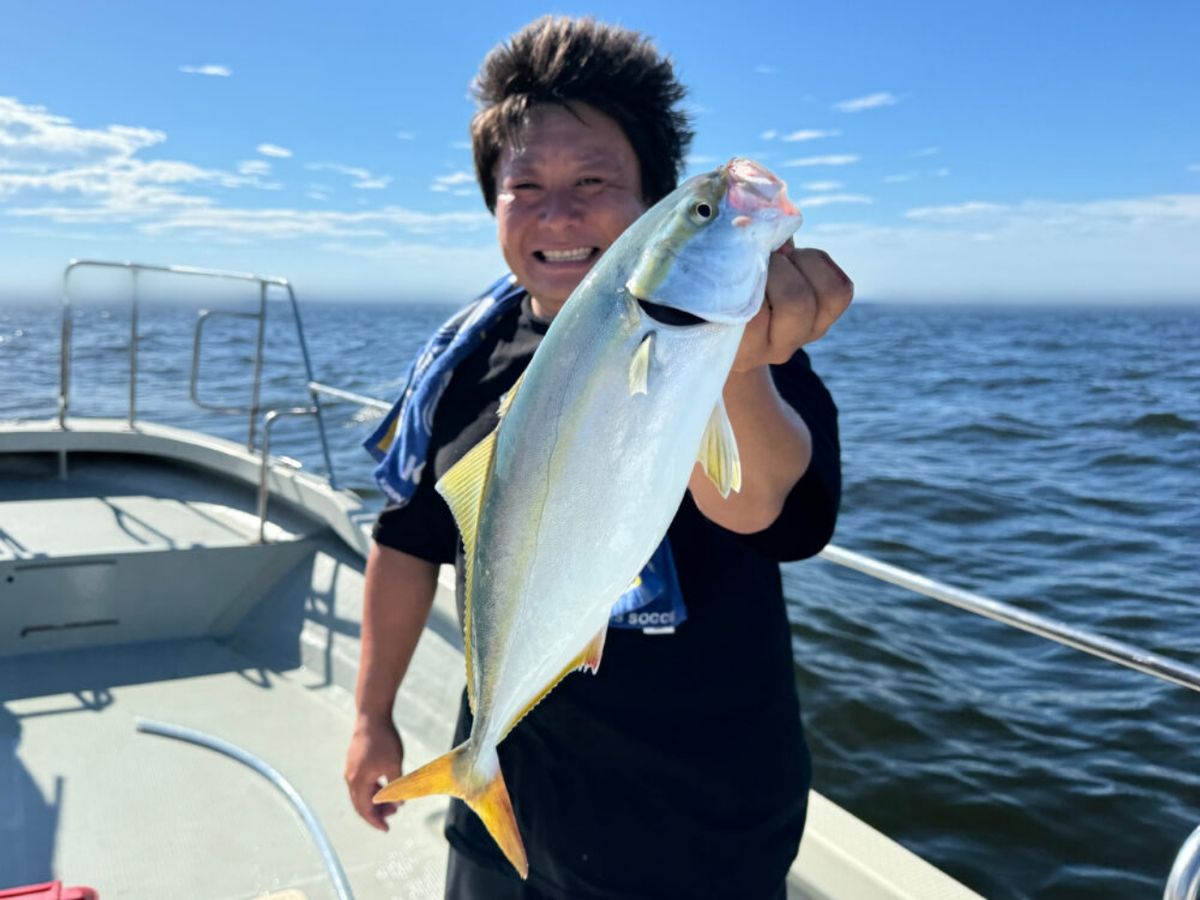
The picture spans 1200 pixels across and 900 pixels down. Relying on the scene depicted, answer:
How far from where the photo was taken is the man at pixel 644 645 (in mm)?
1464

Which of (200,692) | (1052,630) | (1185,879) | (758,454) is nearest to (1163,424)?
(1052,630)

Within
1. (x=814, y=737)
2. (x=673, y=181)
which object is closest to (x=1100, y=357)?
(x=814, y=737)

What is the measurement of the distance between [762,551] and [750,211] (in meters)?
0.59

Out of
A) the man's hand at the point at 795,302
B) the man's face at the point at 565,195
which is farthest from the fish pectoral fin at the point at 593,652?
the man's face at the point at 565,195

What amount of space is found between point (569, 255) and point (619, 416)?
0.64 metres

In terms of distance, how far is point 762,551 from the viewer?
4.64 feet

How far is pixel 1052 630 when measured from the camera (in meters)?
1.96

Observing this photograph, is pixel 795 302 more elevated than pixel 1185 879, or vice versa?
pixel 795 302

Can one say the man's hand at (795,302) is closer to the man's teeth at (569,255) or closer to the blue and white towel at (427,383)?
the man's teeth at (569,255)

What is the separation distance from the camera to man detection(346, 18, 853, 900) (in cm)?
146

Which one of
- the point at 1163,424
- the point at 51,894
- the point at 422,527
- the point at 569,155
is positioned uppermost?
the point at 569,155

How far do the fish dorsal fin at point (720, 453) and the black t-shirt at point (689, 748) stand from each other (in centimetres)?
35

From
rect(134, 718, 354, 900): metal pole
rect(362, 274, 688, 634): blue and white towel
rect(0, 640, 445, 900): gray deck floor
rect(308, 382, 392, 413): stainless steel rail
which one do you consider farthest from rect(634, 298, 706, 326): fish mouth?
rect(308, 382, 392, 413): stainless steel rail

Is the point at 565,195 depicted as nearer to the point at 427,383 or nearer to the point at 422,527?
the point at 427,383
